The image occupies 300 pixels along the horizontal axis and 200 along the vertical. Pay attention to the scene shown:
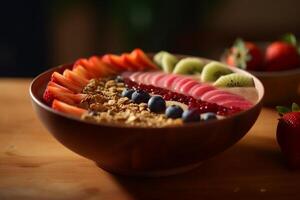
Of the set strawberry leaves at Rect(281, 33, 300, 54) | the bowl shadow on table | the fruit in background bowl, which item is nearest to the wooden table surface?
the bowl shadow on table

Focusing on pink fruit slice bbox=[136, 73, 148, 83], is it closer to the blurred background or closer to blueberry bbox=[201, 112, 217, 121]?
blueberry bbox=[201, 112, 217, 121]

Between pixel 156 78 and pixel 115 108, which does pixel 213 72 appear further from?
pixel 115 108

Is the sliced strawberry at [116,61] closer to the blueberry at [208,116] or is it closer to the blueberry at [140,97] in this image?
the blueberry at [140,97]

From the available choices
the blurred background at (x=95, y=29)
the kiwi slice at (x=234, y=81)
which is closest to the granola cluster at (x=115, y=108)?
→ the kiwi slice at (x=234, y=81)

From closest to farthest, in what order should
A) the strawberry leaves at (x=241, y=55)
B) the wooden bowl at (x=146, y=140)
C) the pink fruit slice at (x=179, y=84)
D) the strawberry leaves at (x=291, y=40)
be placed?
the wooden bowl at (x=146, y=140), the pink fruit slice at (x=179, y=84), the strawberry leaves at (x=241, y=55), the strawberry leaves at (x=291, y=40)

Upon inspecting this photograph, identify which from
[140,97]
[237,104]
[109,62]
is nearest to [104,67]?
[109,62]
